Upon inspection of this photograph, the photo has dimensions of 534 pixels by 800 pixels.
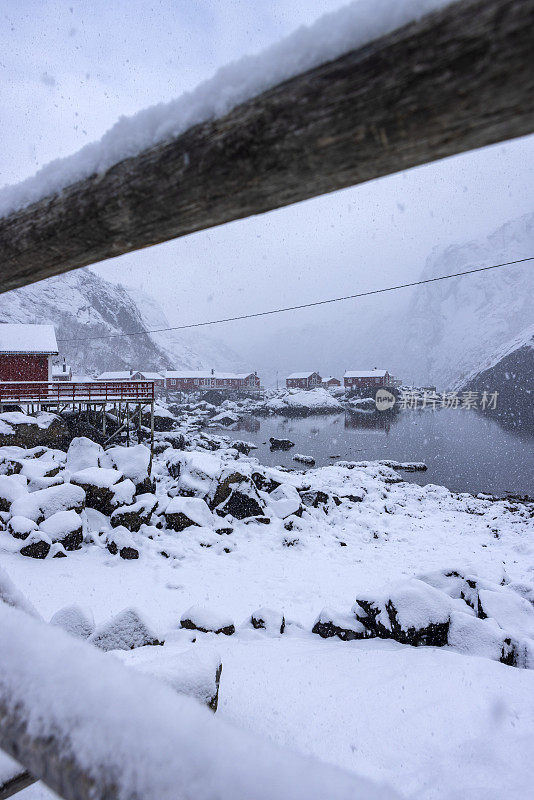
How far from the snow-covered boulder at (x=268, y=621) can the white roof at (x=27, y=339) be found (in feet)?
91.3

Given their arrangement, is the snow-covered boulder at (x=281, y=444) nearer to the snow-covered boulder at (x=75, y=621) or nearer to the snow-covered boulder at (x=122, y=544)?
the snow-covered boulder at (x=122, y=544)

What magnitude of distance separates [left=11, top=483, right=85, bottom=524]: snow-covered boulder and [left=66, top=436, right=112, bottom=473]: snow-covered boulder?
2405 millimetres

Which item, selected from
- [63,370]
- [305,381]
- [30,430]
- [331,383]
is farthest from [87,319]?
[30,430]

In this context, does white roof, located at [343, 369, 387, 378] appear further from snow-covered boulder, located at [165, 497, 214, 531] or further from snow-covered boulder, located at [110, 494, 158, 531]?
snow-covered boulder, located at [110, 494, 158, 531]

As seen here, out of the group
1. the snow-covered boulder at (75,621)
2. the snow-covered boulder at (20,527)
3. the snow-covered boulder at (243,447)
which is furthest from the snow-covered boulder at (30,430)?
the snow-covered boulder at (243,447)

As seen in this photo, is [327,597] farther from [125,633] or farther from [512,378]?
[512,378]

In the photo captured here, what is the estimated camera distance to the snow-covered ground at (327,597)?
2543 millimetres

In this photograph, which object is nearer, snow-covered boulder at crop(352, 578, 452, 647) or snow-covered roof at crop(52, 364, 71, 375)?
snow-covered boulder at crop(352, 578, 452, 647)

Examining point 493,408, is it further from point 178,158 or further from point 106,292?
point 106,292

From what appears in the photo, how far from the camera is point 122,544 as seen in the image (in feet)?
25.3

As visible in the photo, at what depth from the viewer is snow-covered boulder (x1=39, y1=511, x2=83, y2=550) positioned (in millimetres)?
7492

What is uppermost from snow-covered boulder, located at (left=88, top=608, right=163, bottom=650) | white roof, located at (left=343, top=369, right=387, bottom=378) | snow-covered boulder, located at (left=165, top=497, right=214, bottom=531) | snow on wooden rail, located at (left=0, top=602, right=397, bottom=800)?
snow on wooden rail, located at (left=0, top=602, right=397, bottom=800)

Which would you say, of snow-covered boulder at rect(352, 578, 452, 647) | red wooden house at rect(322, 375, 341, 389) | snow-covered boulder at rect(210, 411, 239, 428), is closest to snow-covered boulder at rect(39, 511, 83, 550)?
snow-covered boulder at rect(352, 578, 452, 647)

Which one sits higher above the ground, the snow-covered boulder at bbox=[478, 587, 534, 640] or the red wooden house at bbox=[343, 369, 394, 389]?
the snow-covered boulder at bbox=[478, 587, 534, 640]
